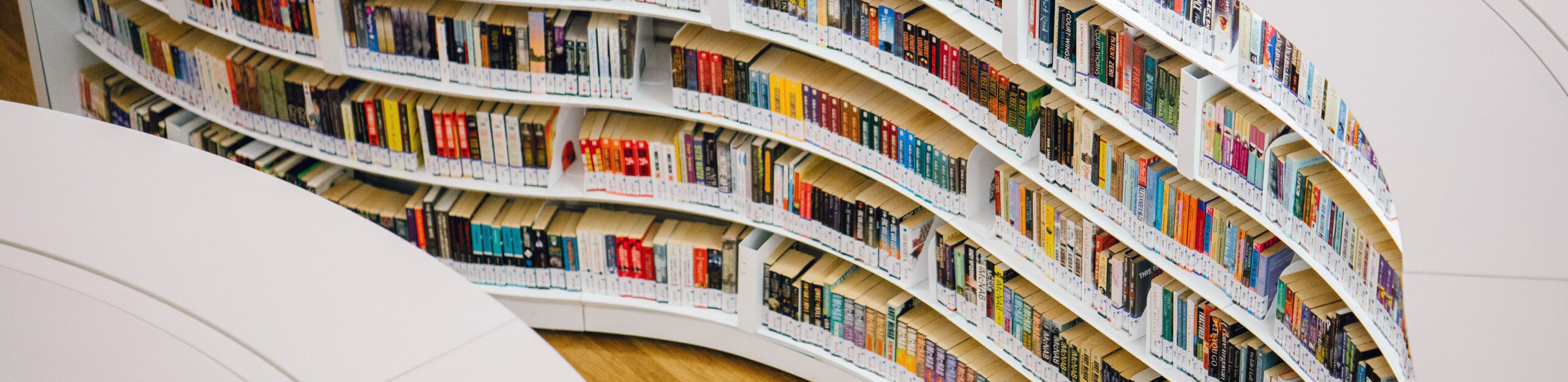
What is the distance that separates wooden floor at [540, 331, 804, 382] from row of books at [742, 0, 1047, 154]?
1.37 meters

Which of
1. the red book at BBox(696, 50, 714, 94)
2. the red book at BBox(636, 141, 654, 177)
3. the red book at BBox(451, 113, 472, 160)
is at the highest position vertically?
the red book at BBox(696, 50, 714, 94)

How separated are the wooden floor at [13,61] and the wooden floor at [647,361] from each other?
9.40 feet

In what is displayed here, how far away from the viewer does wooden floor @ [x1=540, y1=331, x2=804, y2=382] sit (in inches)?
205

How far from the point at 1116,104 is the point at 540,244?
7.55 ft

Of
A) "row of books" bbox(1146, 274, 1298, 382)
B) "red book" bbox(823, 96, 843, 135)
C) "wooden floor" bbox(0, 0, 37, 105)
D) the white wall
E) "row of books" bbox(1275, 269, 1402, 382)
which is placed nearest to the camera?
the white wall

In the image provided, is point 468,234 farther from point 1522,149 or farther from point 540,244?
point 1522,149

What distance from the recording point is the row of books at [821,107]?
4.33 metres

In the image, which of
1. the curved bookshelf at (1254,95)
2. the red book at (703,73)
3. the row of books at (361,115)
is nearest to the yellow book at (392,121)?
the row of books at (361,115)

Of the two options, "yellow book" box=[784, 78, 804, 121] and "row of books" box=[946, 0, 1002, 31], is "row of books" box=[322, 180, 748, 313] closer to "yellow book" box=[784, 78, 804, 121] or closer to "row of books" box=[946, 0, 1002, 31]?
"yellow book" box=[784, 78, 804, 121]

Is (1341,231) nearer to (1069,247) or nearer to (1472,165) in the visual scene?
(1069,247)

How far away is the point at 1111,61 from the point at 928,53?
684 mm

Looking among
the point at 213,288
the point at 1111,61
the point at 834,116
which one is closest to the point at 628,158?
the point at 834,116

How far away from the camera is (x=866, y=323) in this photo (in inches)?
190

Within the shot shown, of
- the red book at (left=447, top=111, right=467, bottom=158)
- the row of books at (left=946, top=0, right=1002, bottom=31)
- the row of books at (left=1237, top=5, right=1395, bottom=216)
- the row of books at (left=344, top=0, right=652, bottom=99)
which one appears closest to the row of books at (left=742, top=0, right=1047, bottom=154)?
the row of books at (left=946, top=0, right=1002, bottom=31)
